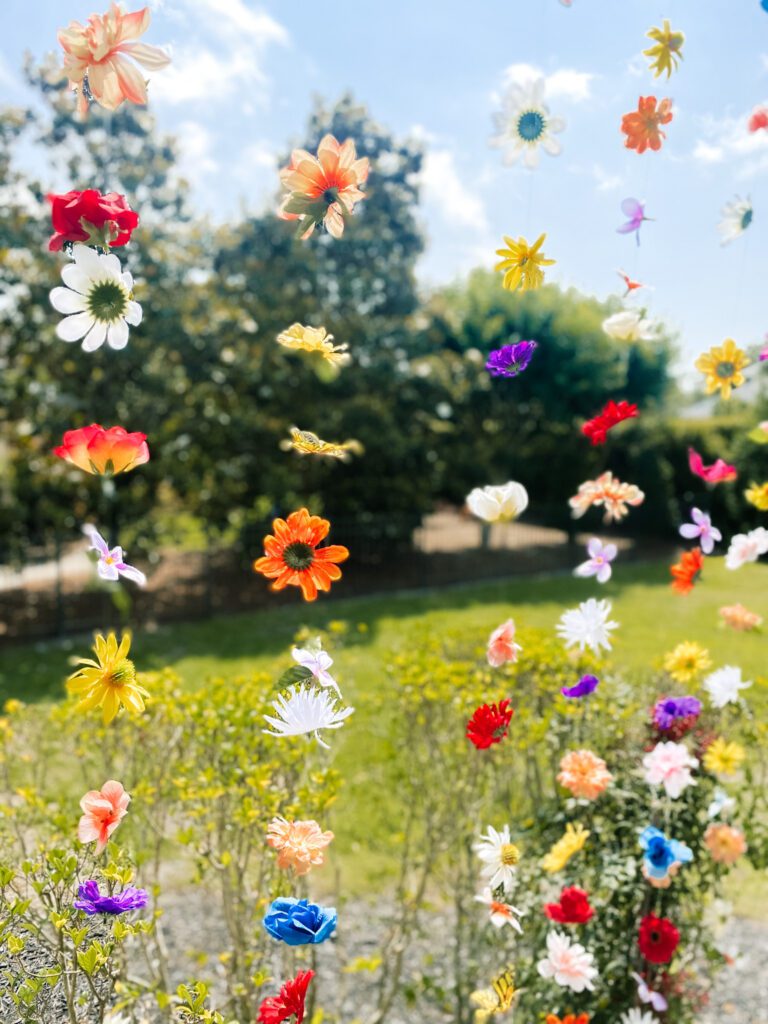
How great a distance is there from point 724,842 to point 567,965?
717mm

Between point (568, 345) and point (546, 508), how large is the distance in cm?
280

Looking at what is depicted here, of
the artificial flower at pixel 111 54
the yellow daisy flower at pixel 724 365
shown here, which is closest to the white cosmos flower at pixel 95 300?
the artificial flower at pixel 111 54

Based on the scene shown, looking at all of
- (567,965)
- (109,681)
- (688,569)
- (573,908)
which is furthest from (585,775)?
(109,681)

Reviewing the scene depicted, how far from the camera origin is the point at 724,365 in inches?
89.5

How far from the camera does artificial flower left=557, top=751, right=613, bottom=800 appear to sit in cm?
238

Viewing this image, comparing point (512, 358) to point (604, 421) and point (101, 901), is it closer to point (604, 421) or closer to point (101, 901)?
point (604, 421)

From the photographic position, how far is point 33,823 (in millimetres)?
2377

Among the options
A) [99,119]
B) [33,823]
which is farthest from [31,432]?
[33,823]

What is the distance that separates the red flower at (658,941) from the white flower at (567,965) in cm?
28

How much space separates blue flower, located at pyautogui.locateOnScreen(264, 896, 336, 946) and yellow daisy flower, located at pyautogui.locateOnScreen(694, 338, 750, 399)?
65.8 inches

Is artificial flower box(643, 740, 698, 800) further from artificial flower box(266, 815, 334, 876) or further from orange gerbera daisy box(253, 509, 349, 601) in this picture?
orange gerbera daisy box(253, 509, 349, 601)

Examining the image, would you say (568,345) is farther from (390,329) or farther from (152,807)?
(152,807)

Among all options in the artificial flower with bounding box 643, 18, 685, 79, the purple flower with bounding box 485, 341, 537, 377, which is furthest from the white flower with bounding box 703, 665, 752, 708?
the artificial flower with bounding box 643, 18, 685, 79

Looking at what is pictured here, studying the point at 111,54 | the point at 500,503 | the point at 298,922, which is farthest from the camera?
the point at 500,503
